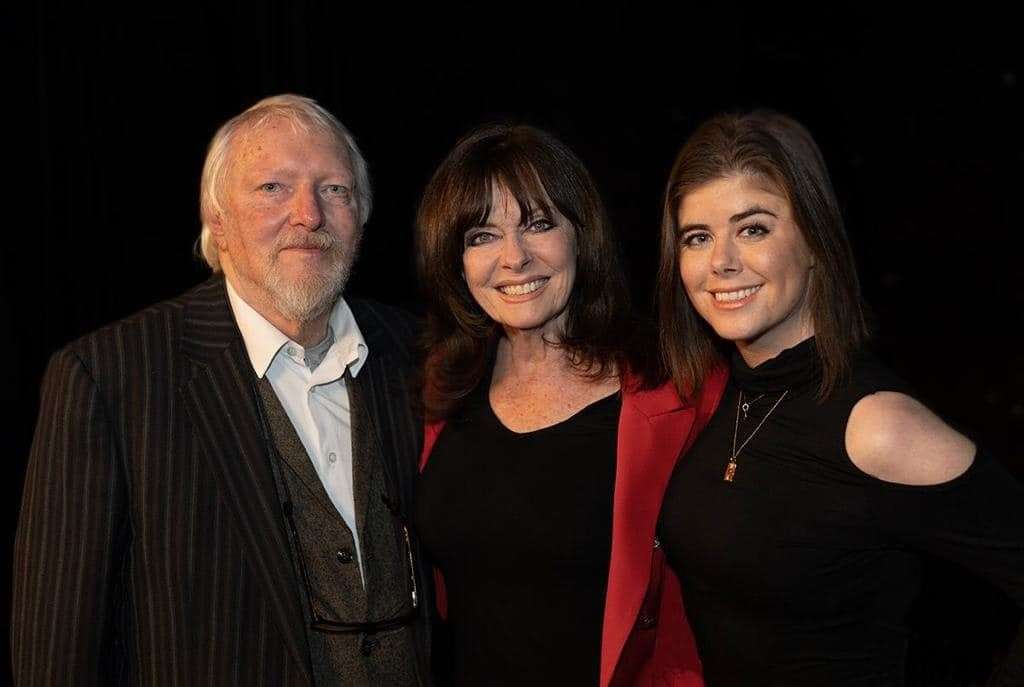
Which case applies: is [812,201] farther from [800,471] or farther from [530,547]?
[530,547]

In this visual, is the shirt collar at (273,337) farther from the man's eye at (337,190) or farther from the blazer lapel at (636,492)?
the blazer lapel at (636,492)

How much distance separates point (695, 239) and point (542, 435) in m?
0.56

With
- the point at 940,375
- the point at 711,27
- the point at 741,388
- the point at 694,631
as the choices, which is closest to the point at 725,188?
the point at 741,388

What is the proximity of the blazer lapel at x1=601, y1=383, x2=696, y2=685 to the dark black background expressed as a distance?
0.90 m

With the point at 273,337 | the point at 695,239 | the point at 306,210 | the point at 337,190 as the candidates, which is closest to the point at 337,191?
the point at 337,190

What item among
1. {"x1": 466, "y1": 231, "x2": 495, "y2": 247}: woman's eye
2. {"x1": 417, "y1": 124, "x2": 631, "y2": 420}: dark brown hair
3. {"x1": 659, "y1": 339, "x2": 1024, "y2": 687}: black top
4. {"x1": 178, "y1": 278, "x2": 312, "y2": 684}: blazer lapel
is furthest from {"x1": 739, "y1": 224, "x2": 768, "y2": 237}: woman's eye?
{"x1": 178, "y1": 278, "x2": 312, "y2": 684}: blazer lapel

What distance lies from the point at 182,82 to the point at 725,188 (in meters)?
2.20

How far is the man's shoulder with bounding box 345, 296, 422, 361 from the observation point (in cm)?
250

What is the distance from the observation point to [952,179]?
469cm

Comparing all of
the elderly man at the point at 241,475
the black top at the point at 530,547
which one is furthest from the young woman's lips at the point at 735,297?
the elderly man at the point at 241,475

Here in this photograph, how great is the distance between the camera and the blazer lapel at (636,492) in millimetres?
2061

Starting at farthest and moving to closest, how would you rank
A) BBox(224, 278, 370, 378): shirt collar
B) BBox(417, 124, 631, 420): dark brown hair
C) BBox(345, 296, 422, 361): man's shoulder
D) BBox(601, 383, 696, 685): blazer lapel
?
BBox(345, 296, 422, 361): man's shoulder
BBox(417, 124, 631, 420): dark brown hair
BBox(224, 278, 370, 378): shirt collar
BBox(601, 383, 696, 685): blazer lapel

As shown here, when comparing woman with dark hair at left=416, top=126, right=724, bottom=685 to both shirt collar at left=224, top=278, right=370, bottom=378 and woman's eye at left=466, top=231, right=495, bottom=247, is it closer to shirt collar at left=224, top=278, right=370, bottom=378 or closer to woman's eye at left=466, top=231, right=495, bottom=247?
woman's eye at left=466, top=231, right=495, bottom=247

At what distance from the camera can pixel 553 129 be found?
3.82 m
